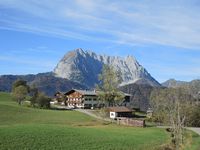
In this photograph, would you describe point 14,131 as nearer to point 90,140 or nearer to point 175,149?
point 90,140

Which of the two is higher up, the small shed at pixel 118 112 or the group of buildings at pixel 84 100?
the group of buildings at pixel 84 100

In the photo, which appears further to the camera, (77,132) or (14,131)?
(77,132)

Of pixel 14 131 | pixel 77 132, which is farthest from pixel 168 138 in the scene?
pixel 14 131

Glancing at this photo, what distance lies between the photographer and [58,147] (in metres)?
43.0

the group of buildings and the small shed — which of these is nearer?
the small shed

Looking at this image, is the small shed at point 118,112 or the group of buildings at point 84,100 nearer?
the small shed at point 118,112

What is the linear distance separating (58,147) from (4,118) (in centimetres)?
4474

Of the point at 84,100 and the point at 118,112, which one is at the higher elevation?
the point at 84,100

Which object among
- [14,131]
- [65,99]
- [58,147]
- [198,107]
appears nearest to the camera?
[58,147]

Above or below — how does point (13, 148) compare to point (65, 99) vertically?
below

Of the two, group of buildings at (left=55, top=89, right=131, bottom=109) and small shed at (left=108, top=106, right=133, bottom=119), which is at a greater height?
group of buildings at (left=55, top=89, right=131, bottom=109)

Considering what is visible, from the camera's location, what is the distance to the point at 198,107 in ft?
364

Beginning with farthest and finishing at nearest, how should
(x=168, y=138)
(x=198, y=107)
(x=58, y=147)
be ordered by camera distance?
1. (x=198, y=107)
2. (x=168, y=138)
3. (x=58, y=147)

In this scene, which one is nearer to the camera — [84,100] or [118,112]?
[118,112]
